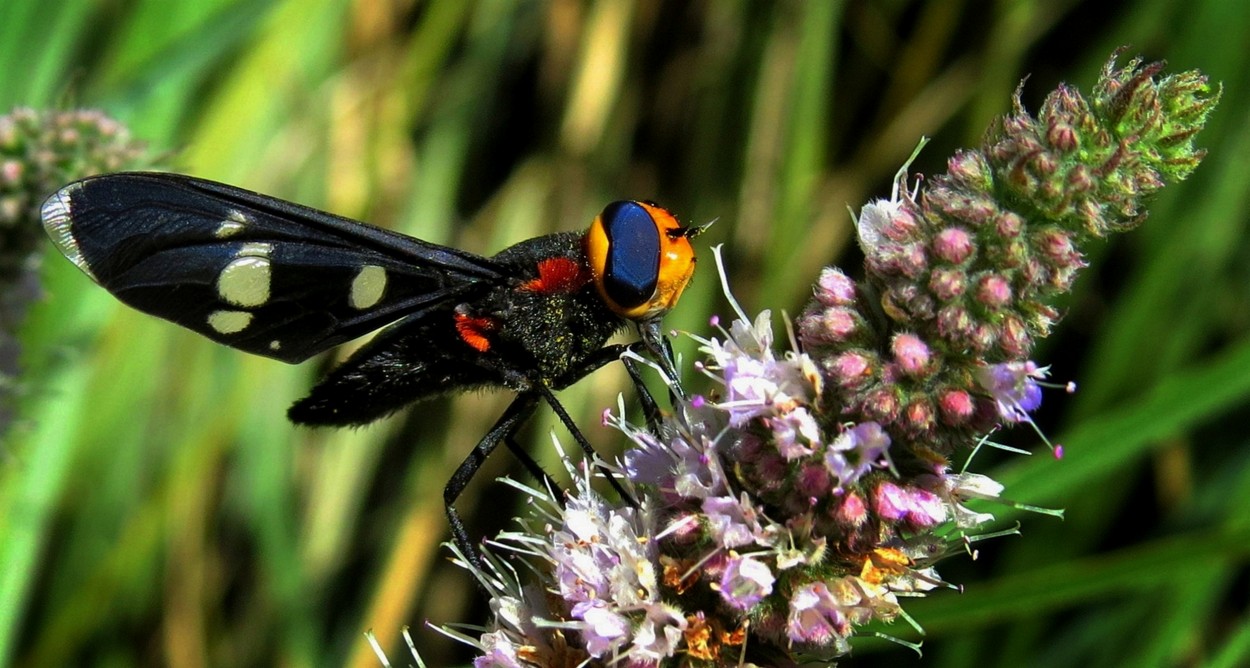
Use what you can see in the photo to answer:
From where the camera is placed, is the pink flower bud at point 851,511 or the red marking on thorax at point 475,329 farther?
the red marking on thorax at point 475,329

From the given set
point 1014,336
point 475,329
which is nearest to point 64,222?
point 475,329

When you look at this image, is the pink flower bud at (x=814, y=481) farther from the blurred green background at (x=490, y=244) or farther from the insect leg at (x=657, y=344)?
the blurred green background at (x=490, y=244)

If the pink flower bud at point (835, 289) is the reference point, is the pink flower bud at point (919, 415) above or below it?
below

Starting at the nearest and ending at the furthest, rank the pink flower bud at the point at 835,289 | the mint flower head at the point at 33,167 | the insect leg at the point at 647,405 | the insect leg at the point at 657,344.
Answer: the pink flower bud at the point at 835,289, the insect leg at the point at 647,405, the insect leg at the point at 657,344, the mint flower head at the point at 33,167

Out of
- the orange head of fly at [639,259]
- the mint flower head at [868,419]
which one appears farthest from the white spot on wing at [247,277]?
the mint flower head at [868,419]

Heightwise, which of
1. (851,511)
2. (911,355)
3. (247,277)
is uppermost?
(247,277)

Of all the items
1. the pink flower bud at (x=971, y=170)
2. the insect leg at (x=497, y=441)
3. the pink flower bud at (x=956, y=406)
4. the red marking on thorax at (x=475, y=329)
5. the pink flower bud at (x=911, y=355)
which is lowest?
the pink flower bud at (x=956, y=406)

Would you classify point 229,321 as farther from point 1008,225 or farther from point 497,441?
point 1008,225

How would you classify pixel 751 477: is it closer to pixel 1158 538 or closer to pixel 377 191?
pixel 1158 538
